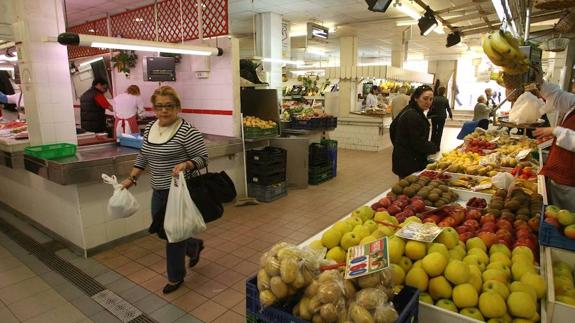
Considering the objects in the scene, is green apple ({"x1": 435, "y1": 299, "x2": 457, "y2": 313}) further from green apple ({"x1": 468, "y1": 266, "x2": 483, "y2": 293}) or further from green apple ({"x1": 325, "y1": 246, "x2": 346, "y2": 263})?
green apple ({"x1": 325, "y1": 246, "x2": 346, "y2": 263})

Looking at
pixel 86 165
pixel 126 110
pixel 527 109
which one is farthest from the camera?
pixel 126 110

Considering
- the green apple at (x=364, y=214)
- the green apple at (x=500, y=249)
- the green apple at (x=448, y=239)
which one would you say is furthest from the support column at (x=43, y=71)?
the green apple at (x=500, y=249)

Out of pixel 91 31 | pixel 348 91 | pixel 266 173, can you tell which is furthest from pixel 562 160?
pixel 91 31

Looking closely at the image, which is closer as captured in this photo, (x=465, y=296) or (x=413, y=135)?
(x=465, y=296)

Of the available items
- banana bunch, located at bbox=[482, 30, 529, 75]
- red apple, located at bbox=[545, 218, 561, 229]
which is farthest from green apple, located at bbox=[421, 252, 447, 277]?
banana bunch, located at bbox=[482, 30, 529, 75]

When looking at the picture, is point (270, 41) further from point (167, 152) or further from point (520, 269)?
point (520, 269)

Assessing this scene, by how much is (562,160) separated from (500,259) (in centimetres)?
134

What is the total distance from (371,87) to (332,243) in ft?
36.9

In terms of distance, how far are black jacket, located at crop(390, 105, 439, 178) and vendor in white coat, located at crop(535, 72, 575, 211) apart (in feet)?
3.74

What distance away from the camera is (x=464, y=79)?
20125mm

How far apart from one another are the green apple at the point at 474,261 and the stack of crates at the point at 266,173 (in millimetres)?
4116

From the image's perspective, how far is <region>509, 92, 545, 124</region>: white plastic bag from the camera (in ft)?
9.92

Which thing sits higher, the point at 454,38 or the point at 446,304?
the point at 454,38

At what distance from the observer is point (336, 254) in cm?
170
